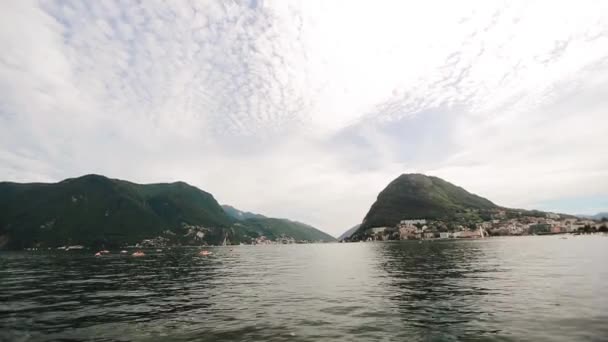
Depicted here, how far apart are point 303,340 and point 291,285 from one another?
24730mm

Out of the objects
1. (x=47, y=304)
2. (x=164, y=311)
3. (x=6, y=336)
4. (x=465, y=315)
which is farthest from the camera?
(x=47, y=304)

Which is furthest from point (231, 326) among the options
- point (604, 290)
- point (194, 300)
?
point (604, 290)

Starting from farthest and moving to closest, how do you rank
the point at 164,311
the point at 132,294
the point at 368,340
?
the point at 132,294 → the point at 164,311 → the point at 368,340

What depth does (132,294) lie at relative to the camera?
3662 centimetres

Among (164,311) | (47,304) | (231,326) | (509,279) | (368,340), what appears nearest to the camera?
(368,340)

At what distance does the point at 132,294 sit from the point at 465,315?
3311cm

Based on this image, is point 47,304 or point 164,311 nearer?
point 164,311

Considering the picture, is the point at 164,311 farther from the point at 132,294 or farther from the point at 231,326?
the point at 132,294

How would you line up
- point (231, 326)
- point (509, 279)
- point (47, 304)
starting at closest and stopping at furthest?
point (231, 326), point (47, 304), point (509, 279)

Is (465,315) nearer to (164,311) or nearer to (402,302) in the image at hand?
(402,302)

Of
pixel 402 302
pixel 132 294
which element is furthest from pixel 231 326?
pixel 132 294

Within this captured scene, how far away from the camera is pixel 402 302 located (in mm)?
28375

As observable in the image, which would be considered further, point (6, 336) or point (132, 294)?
point (132, 294)

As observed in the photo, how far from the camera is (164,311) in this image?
26.9 meters
